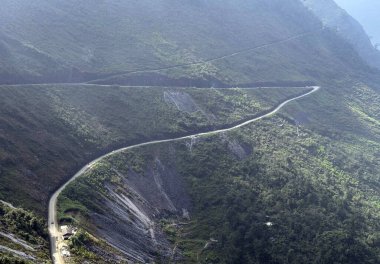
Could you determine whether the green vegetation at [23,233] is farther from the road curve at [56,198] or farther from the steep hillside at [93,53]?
the steep hillside at [93,53]

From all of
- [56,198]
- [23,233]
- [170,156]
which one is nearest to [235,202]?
[170,156]

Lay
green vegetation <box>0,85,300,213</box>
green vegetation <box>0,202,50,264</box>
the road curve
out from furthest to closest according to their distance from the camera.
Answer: green vegetation <box>0,85,300,213</box> < the road curve < green vegetation <box>0,202,50,264</box>

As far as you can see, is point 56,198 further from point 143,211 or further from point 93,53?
Answer: point 93,53

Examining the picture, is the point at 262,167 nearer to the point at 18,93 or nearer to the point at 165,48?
the point at 18,93

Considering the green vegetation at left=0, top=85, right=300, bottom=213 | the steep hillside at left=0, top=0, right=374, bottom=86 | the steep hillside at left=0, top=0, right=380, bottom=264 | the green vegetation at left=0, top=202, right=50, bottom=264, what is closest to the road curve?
the green vegetation at left=0, top=202, right=50, bottom=264

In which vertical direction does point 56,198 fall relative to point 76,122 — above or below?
below

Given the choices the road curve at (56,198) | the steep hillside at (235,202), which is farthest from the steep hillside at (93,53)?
the steep hillside at (235,202)

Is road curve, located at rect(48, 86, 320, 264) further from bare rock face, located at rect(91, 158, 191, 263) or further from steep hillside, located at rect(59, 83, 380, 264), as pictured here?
bare rock face, located at rect(91, 158, 191, 263)

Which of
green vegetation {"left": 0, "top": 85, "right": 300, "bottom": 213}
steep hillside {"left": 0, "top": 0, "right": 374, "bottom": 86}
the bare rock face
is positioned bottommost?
the bare rock face
